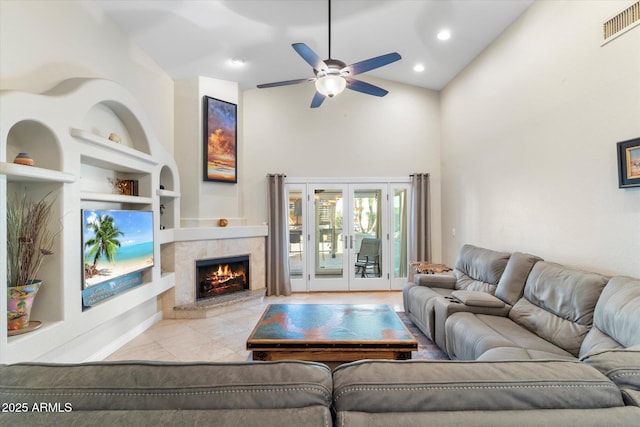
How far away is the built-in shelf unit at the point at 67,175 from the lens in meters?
2.03

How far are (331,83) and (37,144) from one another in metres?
2.48

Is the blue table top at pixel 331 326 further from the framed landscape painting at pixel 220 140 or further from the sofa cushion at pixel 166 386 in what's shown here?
the framed landscape painting at pixel 220 140

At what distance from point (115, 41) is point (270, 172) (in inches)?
110

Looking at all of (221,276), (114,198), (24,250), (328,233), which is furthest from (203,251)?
(24,250)

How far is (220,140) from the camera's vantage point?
4.79 m

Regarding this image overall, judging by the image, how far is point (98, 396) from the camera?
84cm

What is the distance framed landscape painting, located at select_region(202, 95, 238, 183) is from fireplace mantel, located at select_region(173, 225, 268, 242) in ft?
2.66

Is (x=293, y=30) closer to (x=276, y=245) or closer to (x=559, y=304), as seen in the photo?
(x=276, y=245)

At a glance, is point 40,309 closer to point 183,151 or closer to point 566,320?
point 183,151

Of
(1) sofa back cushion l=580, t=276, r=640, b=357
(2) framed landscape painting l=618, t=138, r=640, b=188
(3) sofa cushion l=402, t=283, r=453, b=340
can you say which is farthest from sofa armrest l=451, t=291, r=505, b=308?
(2) framed landscape painting l=618, t=138, r=640, b=188

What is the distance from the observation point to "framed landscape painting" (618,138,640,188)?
83.9 inches

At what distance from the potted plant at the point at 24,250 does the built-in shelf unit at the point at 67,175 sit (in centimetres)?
7

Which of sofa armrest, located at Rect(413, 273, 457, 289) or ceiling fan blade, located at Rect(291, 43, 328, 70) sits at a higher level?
ceiling fan blade, located at Rect(291, 43, 328, 70)

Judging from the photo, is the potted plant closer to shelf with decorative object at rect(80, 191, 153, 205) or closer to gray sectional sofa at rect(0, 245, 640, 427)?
shelf with decorative object at rect(80, 191, 153, 205)
